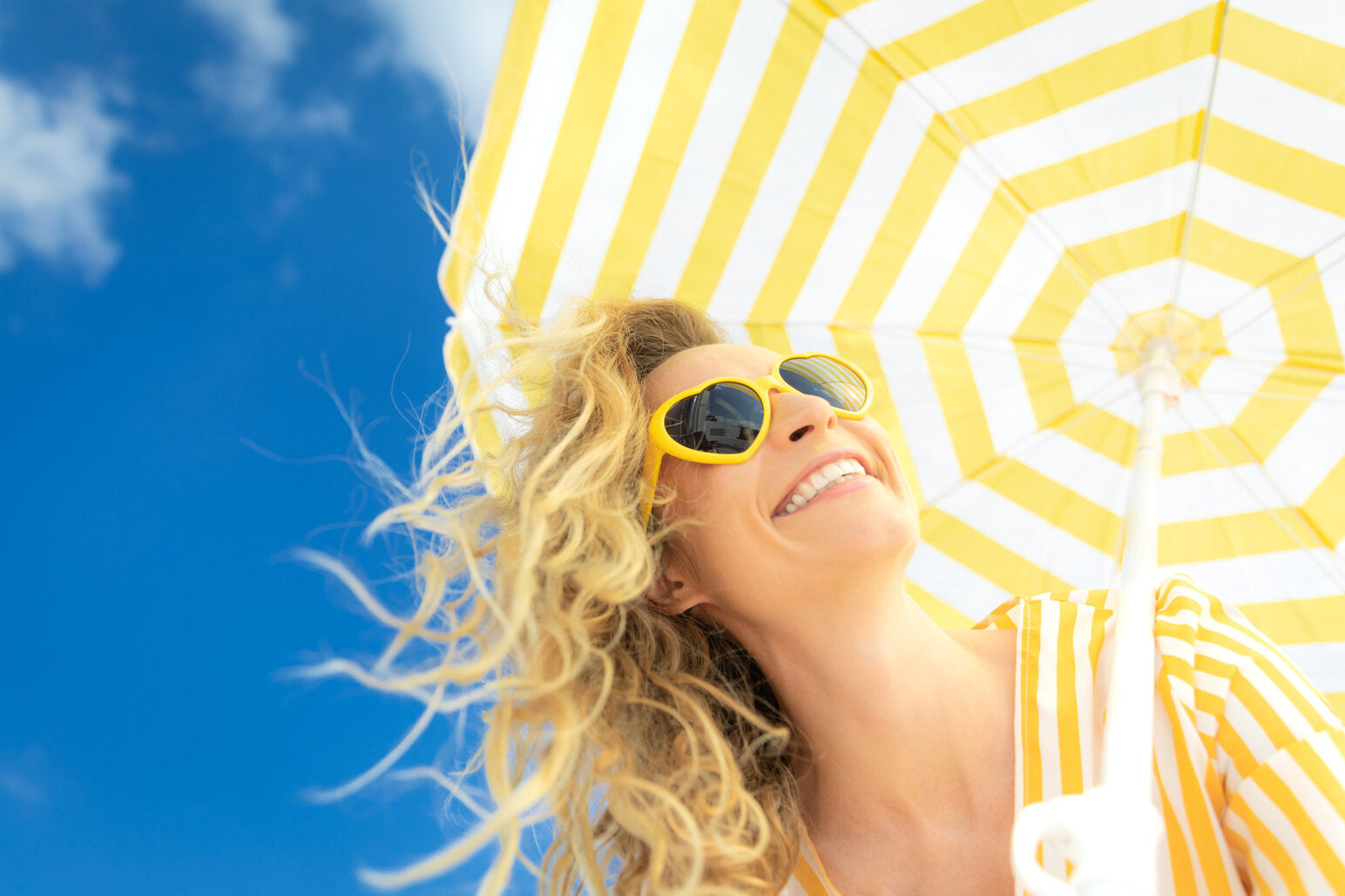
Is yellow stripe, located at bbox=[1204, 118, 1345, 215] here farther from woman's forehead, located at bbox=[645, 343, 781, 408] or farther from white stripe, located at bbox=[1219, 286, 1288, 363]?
→ woman's forehead, located at bbox=[645, 343, 781, 408]

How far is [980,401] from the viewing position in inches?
117

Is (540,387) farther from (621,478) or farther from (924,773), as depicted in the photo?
(924,773)

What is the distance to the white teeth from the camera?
6.41 feet

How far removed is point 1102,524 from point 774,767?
1.62 metres

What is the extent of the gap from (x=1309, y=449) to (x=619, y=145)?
2277 mm

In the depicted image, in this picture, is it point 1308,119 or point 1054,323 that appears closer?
point 1308,119

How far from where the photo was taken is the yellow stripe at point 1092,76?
215 centimetres

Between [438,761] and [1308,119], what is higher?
[1308,119]

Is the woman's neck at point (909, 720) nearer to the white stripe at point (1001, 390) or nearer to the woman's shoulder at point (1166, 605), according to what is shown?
the woman's shoulder at point (1166, 605)

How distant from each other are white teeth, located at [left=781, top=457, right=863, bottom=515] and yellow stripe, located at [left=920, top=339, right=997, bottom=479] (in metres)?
1.05

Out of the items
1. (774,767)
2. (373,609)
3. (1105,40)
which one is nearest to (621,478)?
(373,609)

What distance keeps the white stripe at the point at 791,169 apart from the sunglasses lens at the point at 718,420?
81cm

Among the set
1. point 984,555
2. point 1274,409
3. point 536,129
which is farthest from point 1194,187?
point 536,129

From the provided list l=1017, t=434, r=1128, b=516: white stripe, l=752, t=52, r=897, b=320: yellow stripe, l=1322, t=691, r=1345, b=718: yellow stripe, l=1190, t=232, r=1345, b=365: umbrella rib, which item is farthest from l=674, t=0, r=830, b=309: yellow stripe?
l=1322, t=691, r=1345, b=718: yellow stripe
